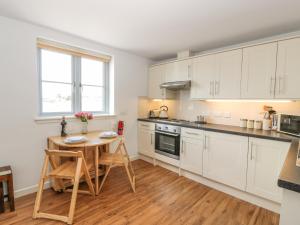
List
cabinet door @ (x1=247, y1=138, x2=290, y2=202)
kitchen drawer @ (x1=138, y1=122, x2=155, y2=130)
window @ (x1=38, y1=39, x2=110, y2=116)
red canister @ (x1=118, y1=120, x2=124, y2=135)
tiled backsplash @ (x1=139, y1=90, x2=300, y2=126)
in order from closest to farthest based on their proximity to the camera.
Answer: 1. cabinet door @ (x1=247, y1=138, x2=290, y2=202)
2. tiled backsplash @ (x1=139, y1=90, x2=300, y2=126)
3. window @ (x1=38, y1=39, x2=110, y2=116)
4. red canister @ (x1=118, y1=120, x2=124, y2=135)
5. kitchen drawer @ (x1=138, y1=122, x2=155, y2=130)

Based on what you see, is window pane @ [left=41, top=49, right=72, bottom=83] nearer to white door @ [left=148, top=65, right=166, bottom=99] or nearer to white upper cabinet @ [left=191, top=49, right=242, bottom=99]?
white door @ [left=148, top=65, right=166, bottom=99]

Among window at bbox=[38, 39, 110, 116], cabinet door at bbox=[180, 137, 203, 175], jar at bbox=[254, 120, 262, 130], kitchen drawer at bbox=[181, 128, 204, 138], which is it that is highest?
window at bbox=[38, 39, 110, 116]

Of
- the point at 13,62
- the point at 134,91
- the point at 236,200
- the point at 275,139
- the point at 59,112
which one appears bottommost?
the point at 236,200

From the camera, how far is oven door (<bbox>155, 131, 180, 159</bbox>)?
3.06 metres

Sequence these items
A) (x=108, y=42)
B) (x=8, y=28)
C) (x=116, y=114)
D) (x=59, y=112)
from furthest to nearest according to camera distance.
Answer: (x=116, y=114)
(x=108, y=42)
(x=59, y=112)
(x=8, y=28)

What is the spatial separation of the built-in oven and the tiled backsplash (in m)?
0.68

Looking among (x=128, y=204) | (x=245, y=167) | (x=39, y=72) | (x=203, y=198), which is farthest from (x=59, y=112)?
(x=245, y=167)

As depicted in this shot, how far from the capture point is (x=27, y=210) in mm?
2004

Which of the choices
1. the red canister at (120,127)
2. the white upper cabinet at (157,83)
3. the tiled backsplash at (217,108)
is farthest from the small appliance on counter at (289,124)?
the red canister at (120,127)

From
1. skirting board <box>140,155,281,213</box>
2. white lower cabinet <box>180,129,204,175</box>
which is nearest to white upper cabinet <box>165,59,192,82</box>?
white lower cabinet <box>180,129,204,175</box>

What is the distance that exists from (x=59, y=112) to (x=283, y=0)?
325cm

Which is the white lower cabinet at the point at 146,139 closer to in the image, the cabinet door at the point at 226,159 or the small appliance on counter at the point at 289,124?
the cabinet door at the point at 226,159

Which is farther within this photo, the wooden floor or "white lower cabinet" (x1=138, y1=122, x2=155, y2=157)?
"white lower cabinet" (x1=138, y1=122, x2=155, y2=157)

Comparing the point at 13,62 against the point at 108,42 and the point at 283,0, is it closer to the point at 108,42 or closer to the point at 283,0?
the point at 108,42
